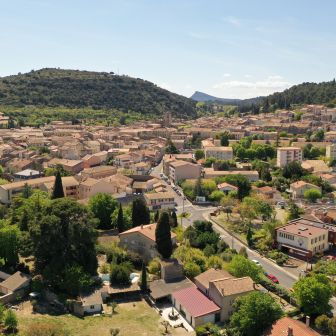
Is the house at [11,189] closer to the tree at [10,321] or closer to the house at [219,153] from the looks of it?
the tree at [10,321]

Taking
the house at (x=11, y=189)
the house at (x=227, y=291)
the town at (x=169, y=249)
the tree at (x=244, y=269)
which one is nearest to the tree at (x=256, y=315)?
the town at (x=169, y=249)

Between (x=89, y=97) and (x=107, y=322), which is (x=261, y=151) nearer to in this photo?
(x=107, y=322)

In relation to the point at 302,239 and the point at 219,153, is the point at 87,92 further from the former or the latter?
the point at 302,239

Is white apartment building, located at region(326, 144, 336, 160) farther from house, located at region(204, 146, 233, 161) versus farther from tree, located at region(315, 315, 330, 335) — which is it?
tree, located at region(315, 315, 330, 335)

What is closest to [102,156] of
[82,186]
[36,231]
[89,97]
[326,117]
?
[82,186]

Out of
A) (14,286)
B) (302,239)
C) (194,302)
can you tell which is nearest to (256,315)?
(194,302)

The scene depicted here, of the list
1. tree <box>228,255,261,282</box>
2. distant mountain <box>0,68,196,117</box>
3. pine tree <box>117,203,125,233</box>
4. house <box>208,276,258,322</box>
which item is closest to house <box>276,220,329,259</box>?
tree <box>228,255,261,282</box>
